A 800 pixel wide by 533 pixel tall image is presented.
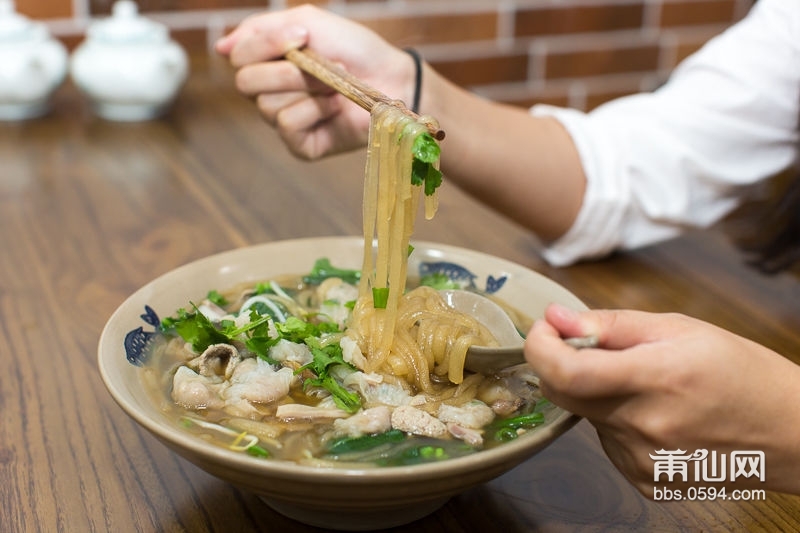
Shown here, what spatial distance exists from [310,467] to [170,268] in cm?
90

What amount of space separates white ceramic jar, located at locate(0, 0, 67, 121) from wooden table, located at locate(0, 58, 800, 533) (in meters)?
0.07

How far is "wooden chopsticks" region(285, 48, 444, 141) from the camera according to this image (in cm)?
113

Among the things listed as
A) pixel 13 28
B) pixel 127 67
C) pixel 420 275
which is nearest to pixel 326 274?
pixel 420 275

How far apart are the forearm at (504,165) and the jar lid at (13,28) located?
1.19 m

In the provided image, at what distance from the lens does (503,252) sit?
179cm

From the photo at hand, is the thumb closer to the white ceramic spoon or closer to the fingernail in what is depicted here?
the white ceramic spoon

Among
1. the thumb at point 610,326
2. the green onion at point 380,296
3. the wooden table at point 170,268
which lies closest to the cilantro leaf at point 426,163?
the green onion at point 380,296

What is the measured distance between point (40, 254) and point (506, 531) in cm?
112

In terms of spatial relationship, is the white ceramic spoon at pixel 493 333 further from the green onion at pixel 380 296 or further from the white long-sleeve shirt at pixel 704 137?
the white long-sleeve shirt at pixel 704 137

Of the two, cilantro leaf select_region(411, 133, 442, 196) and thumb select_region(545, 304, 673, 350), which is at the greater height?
cilantro leaf select_region(411, 133, 442, 196)

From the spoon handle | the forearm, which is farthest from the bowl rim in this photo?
the forearm

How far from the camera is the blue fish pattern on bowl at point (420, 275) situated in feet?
3.76

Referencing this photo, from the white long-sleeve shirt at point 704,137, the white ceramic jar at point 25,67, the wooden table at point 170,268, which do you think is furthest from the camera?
the white ceramic jar at point 25,67

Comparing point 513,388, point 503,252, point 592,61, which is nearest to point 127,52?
point 503,252
